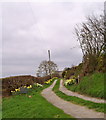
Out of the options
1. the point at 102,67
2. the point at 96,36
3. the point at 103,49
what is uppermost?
the point at 96,36

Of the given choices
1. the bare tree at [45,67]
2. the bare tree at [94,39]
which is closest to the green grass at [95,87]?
the bare tree at [94,39]

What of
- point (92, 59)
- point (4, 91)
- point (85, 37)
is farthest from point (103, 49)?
point (4, 91)

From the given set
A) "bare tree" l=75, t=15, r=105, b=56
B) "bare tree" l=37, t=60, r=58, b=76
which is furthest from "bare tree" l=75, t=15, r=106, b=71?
"bare tree" l=37, t=60, r=58, b=76

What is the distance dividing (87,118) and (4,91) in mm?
13056

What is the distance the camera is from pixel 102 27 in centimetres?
1594

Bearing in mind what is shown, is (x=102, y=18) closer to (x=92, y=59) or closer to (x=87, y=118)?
(x=92, y=59)

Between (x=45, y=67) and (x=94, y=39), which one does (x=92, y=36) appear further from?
(x=45, y=67)

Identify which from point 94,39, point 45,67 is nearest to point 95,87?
point 94,39

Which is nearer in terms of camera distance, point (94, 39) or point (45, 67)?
point (94, 39)

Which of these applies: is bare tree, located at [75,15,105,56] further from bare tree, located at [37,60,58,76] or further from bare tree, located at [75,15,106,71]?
bare tree, located at [37,60,58,76]

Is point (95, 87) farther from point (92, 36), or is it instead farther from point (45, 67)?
point (45, 67)

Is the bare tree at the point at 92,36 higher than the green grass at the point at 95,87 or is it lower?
higher

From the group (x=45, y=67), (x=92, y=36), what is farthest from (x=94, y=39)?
(x=45, y=67)

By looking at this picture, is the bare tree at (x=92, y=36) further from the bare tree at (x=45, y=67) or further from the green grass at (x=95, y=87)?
the bare tree at (x=45, y=67)
